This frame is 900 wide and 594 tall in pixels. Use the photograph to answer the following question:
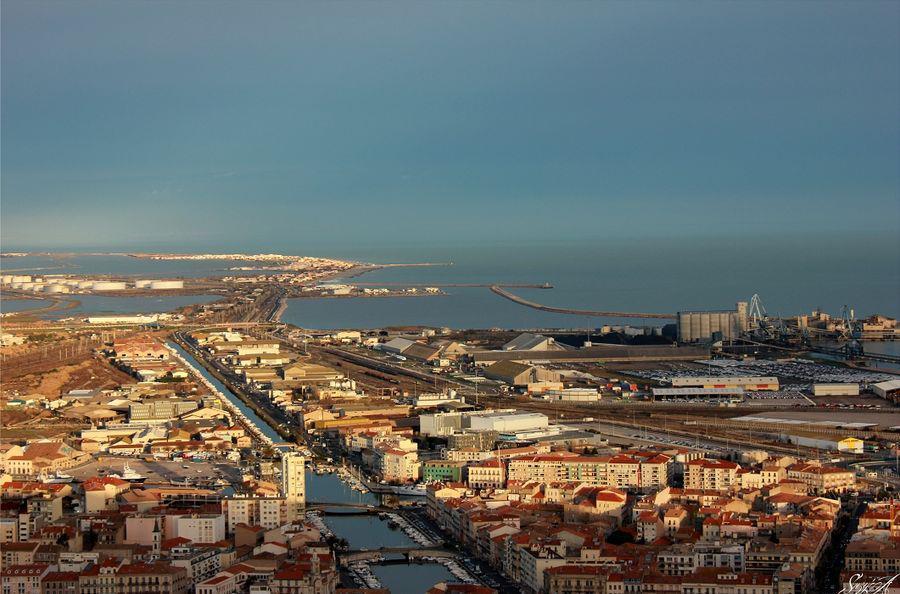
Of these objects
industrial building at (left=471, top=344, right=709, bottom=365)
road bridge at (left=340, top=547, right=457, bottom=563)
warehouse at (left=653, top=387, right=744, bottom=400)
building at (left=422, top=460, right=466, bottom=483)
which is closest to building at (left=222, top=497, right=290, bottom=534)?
road bridge at (left=340, top=547, right=457, bottom=563)

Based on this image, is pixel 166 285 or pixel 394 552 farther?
pixel 166 285

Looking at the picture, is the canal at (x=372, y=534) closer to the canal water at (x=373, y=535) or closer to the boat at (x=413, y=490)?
the canal water at (x=373, y=535)

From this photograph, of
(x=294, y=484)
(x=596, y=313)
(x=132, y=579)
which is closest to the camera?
(x=132, y=579)

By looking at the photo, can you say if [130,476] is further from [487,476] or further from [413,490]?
[487,476]

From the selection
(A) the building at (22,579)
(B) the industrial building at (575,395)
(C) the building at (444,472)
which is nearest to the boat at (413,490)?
(C) the building at (444,472)

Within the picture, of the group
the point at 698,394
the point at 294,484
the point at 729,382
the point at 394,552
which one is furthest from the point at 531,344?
the point at 394,552

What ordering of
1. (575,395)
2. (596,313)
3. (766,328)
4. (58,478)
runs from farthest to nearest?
(596,313) < (766,328) < (575,395) < (58,478)
